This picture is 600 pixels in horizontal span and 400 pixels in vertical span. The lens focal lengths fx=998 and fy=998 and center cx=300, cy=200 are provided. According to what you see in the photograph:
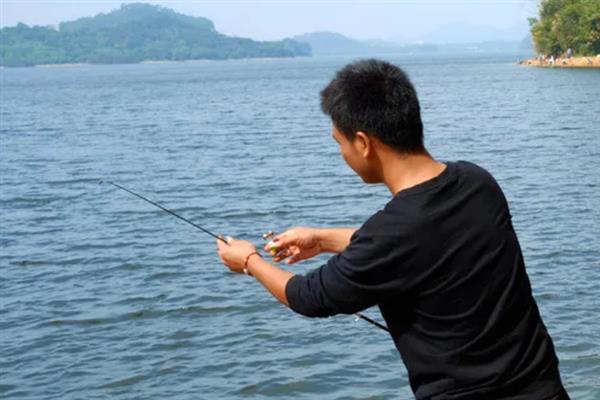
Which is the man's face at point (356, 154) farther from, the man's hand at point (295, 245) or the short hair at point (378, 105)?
the man's hand at point (295, 245)

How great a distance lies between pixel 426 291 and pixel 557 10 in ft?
390

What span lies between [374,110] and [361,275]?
1.79 feet

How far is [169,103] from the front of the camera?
69.3 m

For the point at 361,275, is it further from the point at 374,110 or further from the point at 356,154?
the point at 374,110

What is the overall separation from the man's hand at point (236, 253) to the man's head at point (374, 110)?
0.62 m

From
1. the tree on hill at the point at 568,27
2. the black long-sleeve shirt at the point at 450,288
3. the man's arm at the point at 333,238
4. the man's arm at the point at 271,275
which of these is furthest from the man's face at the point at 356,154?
the tree on hill at the point at 568,27

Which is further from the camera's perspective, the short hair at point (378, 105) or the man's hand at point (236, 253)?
the man's hand at point (236, 253)

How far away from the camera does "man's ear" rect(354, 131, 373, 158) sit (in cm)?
333

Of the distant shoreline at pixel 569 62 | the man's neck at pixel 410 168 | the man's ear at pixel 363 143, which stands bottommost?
the distant shoreline at pixel 569 62

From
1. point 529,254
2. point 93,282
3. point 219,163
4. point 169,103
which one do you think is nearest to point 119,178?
point 219,163

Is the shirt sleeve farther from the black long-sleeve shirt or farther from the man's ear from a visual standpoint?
the man's ear

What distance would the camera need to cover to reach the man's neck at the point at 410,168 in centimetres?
335

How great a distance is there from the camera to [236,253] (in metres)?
3.78

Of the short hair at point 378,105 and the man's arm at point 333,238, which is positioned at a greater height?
the short hair at point 378,105
